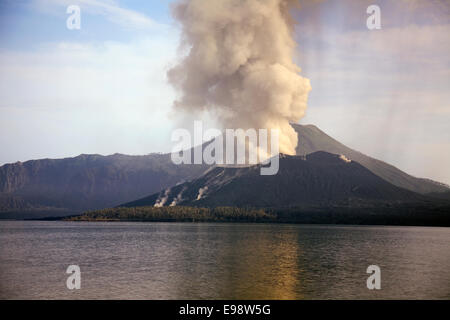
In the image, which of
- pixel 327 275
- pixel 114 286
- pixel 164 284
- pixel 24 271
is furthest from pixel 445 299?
pixel 24 271

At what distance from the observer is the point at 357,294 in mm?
47469

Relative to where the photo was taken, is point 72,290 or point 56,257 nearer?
point 72,290

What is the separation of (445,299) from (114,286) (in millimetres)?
32186

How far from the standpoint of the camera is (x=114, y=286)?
163 feet
